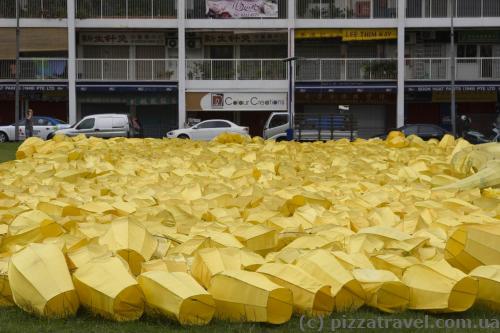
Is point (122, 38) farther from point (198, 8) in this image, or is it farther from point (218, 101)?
point (218, 101)

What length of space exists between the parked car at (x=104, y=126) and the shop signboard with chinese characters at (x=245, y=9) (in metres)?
9.28

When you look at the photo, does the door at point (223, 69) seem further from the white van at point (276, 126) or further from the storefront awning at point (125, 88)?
the white van at point (276, 126)

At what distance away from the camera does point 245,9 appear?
40.0 m

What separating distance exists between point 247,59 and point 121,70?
6163mm

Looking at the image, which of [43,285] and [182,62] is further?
[182,62]

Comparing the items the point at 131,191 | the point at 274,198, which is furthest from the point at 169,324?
the point at 131,191

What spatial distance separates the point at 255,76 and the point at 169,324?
3724 centimetres

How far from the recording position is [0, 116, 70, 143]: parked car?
34.8 meters

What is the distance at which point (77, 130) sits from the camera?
32531 millimetres

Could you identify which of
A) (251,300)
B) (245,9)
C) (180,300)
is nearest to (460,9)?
(245,9)

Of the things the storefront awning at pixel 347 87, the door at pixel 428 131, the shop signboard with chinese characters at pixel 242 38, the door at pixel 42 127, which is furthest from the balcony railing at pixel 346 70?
the door at pixel 42 127

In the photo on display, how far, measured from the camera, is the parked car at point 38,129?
34.8m

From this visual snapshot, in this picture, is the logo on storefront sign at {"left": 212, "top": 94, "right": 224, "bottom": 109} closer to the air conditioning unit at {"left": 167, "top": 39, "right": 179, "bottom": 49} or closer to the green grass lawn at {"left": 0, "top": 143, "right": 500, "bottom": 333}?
the air conditioning unit at {"left": 167, "top": 39, "right": 179, "bottom": 49}

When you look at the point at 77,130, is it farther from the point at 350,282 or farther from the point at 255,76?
the point at 350,282
